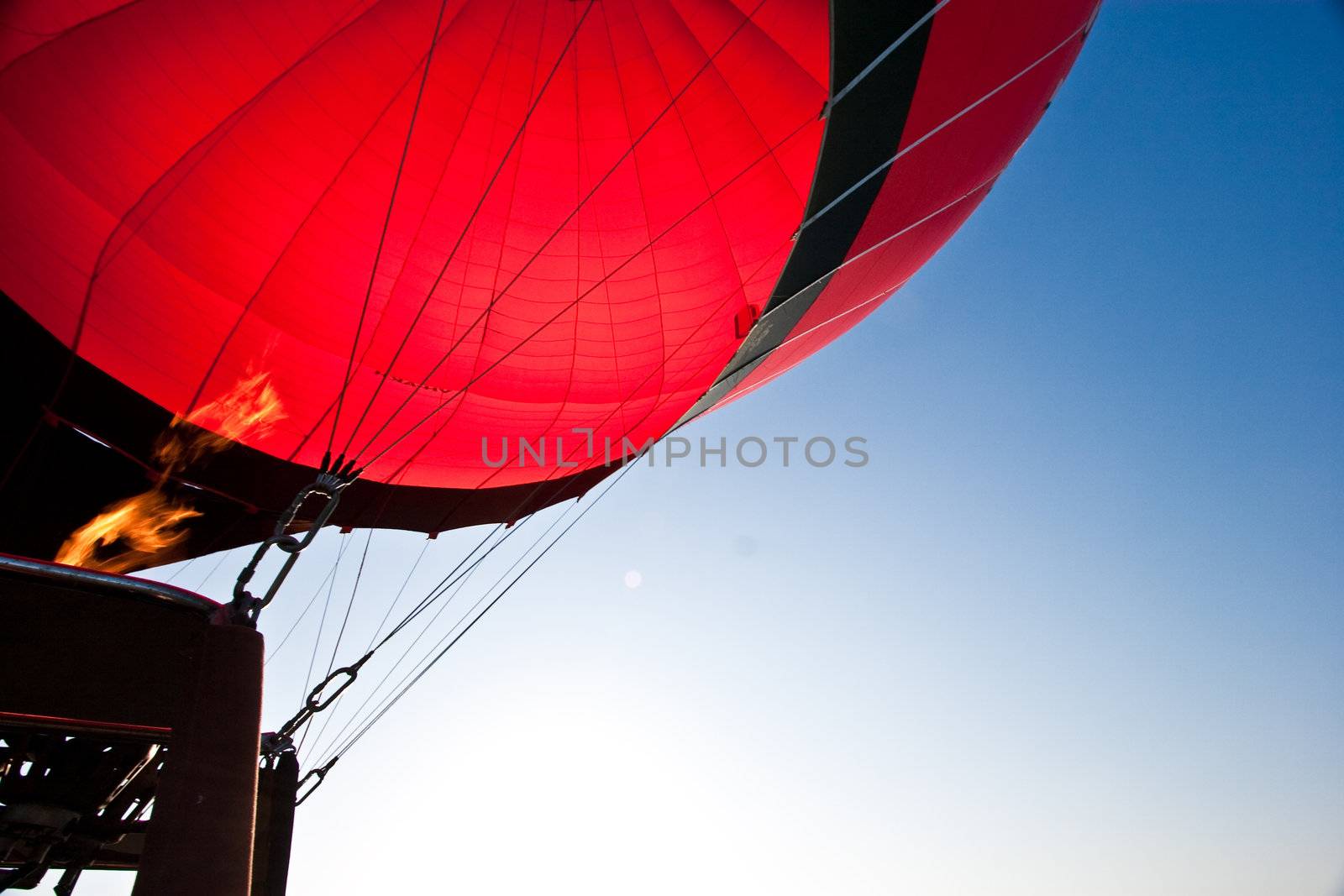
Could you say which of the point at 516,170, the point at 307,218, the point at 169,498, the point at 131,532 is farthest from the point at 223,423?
the point at 516,170

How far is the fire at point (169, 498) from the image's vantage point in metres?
5.48

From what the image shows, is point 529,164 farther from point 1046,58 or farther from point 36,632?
point 36,632

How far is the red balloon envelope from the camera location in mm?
4445

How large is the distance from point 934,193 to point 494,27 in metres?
2.70

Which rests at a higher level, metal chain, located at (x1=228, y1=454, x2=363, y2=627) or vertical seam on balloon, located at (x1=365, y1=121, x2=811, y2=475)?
vertical seam on balloon, located at (x1=365, y1=121, x2=811, y2=475)

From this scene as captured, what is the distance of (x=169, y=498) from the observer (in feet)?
19.4

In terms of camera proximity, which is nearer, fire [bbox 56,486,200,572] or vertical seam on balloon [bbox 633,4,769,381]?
vertical seam on balloon [bbox 633,4,769,381]

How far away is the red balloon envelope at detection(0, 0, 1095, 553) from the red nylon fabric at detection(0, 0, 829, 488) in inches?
0.6

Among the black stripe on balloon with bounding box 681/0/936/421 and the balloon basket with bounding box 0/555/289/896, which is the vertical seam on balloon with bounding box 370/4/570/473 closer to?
the black stripe on balloon with bounding box 681/0/936/421

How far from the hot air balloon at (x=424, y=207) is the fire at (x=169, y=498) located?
24mm

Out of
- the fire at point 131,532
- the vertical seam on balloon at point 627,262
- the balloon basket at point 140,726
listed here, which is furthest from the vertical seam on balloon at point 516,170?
the balloon basket at point 140,726

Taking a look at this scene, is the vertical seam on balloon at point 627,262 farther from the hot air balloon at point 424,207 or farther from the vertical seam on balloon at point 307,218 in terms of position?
the vertical seam on balloon at point 307,218

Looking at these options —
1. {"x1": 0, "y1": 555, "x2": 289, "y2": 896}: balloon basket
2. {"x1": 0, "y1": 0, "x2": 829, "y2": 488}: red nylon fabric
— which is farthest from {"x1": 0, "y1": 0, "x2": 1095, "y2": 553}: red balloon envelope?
{"x1": 0, "y1": 555, "x2": 289, "y2": 896}: balloon basket

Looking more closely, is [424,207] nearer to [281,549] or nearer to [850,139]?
[850,139]
